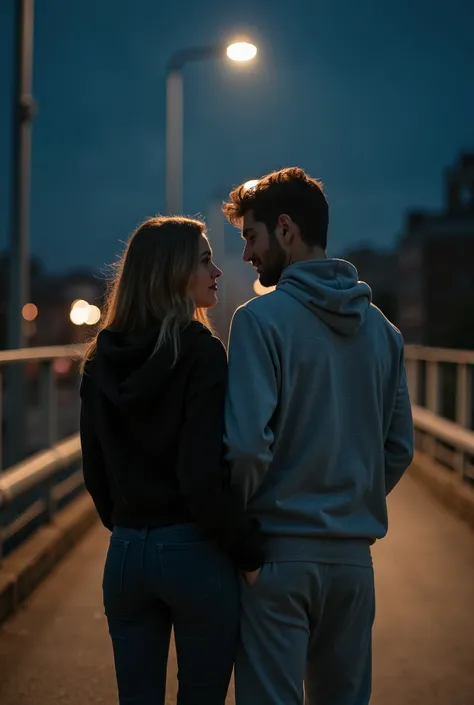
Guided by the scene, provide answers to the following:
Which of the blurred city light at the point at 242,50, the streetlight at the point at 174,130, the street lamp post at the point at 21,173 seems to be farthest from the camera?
the streetlight at the point at 174,130

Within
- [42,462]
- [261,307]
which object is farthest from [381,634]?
[261,307]

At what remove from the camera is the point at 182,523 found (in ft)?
8.75

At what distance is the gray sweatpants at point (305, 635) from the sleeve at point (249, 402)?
24 cm

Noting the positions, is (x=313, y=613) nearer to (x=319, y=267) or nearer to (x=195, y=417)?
(x=195, y=417)

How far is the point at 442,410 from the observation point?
12.7 m

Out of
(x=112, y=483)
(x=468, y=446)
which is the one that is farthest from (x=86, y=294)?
(x=112, y=483)

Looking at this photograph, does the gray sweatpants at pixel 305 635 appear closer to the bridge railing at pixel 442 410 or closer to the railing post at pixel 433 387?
the bridge railing at pixel 442 410

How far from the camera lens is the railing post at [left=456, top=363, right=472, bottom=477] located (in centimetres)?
959

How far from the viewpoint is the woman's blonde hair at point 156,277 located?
9.04 feet

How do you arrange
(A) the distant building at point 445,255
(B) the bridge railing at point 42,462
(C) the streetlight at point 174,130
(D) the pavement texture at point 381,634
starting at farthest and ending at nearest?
(A) the distant building at point 445,255, (C) the streetlight at point 174,130, (B) the bridge railing at point 42,462, (D) the pavement texture at point 381,634

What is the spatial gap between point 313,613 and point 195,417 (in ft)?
1.84

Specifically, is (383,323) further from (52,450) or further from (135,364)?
(52,450)

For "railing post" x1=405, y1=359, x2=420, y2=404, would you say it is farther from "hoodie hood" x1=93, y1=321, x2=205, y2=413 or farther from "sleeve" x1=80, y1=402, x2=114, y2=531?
"hoodie hood" x1=93, y1=321, x2=205, y2=413

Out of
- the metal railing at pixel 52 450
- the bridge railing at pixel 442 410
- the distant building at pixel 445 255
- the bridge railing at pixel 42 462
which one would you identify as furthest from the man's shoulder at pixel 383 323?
the distant building at pixel 445 255
